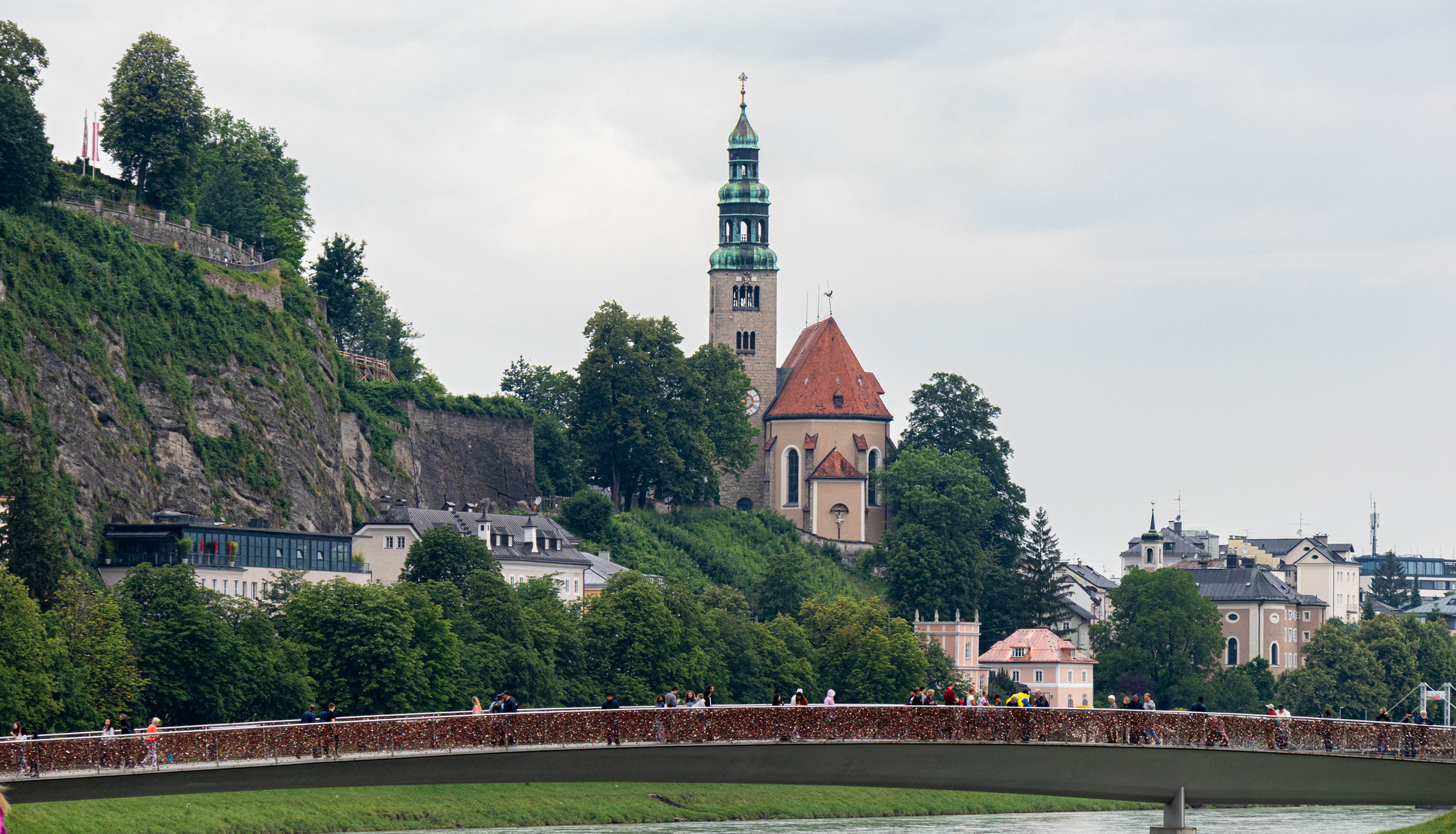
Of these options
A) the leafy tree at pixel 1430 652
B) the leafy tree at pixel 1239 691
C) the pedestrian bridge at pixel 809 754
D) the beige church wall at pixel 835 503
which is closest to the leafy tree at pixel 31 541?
the pedestrian bridge at pixel 809 754

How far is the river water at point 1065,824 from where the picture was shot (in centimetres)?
→ 9331

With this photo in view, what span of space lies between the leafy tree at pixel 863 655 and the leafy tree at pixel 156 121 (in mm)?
44473

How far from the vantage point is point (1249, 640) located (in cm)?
19650

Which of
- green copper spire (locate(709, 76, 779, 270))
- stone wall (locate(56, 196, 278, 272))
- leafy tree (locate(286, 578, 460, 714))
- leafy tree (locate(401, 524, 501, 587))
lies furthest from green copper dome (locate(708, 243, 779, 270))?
leafy tree (locate(286, 578, 460, 714))

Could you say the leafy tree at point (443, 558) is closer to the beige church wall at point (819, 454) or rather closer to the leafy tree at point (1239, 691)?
the beige church wall at point (819, 454)

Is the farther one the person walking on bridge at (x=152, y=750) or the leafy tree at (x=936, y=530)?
the leafy tree at (x=936, y=530)

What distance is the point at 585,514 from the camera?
486 feet

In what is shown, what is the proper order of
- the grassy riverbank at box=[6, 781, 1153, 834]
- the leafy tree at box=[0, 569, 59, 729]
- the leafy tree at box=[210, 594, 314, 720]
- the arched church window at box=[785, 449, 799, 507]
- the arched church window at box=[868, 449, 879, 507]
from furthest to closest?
1. the arched church window at box=[868, 449, 879, 507]
2. the arched church window at box=[785, 449, 799, 507]
3. the leafy tree at box=[210, 594, 314, 720]
4. the grassy riverbank at box=[6, 781, 1153, 834]
5. the leafy tree at box=[0, 569, 59, 729]

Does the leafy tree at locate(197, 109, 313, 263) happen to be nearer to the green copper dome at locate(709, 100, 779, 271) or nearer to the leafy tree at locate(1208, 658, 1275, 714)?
the green copper dome at locate(709, 100, 779, 271)

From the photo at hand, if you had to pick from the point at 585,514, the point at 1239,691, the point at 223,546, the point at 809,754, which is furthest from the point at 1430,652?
the point at 809,754

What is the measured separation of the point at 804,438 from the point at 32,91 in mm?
72949

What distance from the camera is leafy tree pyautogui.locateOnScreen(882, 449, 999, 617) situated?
164625 mm

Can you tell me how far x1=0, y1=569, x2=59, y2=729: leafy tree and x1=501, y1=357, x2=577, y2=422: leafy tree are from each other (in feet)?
279

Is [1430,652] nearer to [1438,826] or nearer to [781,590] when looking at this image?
[781,590]
